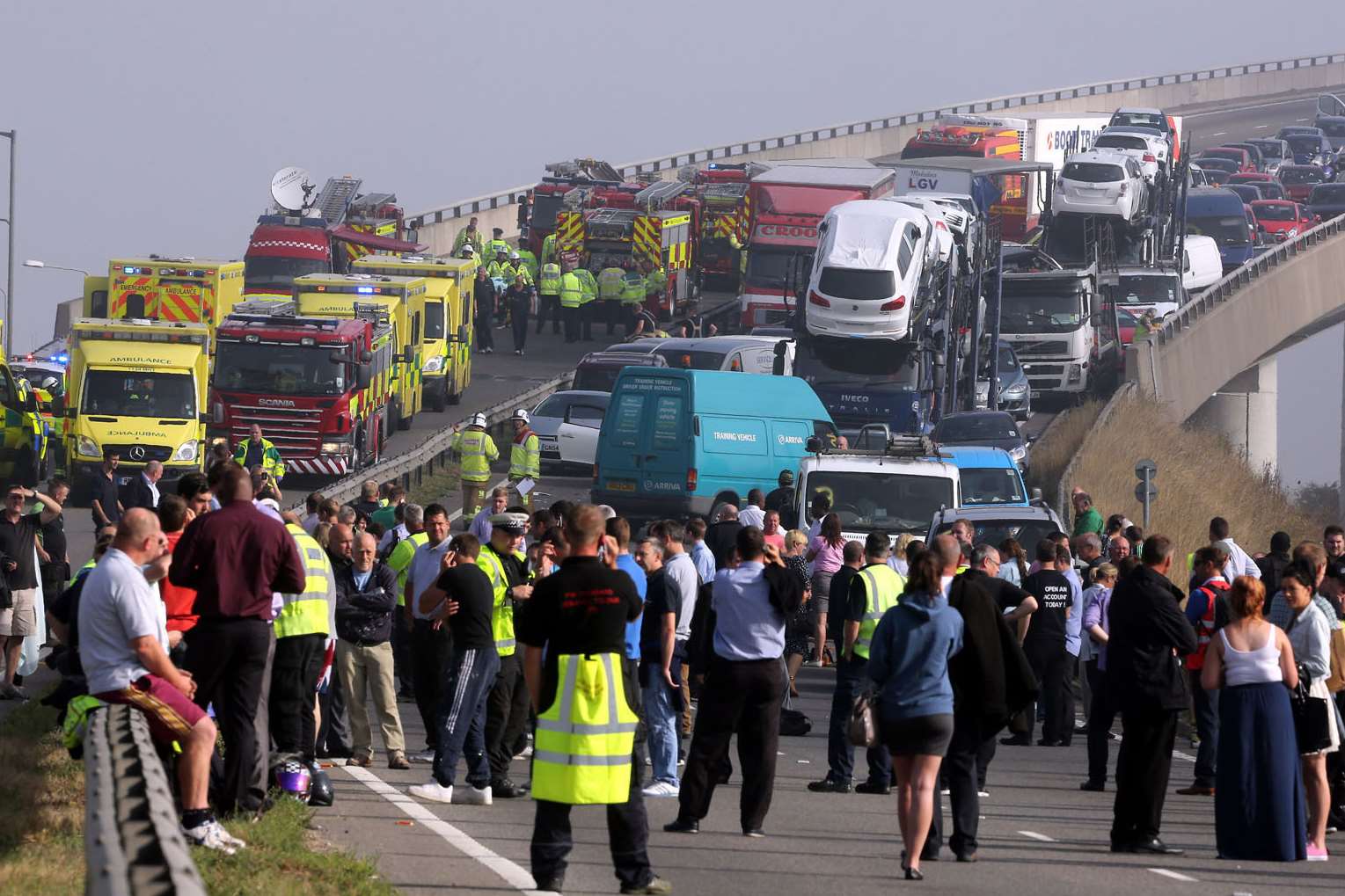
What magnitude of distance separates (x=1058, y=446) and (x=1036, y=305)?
15.8ft

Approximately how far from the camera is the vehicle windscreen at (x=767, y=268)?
161 feet

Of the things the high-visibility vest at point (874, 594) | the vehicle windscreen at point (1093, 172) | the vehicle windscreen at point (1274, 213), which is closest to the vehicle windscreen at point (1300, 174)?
the vehicle windscreen at point (1274, 213)

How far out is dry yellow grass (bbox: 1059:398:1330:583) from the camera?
41.0 m

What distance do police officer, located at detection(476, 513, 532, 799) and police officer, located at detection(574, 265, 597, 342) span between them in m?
39.5

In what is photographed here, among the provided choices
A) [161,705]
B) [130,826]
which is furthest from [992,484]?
[130,826]

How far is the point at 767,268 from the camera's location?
1943 inches

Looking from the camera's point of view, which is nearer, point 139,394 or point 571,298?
point 139,394

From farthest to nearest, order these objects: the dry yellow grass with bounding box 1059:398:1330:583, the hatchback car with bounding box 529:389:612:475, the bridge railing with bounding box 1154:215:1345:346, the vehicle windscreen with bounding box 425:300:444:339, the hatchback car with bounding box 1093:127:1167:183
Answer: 1. the hatchback car with bounding box 1093:127:1167:183
2. the bridge railing with bounding box 1154:215:1345:346
3. the vehicle windscreen with bounding box 425:300:444:339
4. the dry yellow grass with bounding box 1059:398:1330:583
5. the hatchback car with bounding box 529:389:612:475

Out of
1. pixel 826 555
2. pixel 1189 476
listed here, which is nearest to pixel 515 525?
pixel 826 555

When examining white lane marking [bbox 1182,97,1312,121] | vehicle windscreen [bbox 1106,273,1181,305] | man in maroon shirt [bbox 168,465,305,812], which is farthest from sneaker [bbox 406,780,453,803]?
white lane marking [bbox 1182,97,1312,121]

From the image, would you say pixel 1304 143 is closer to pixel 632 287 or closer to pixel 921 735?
pixel 632 287

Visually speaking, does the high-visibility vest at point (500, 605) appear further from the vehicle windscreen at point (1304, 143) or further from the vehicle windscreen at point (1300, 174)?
the vehicle windscreen at point (1304, 143)

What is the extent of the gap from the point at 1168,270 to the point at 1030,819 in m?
43.1

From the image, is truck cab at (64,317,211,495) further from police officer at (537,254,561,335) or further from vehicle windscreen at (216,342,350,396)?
police officer at (537,254,561,335)
